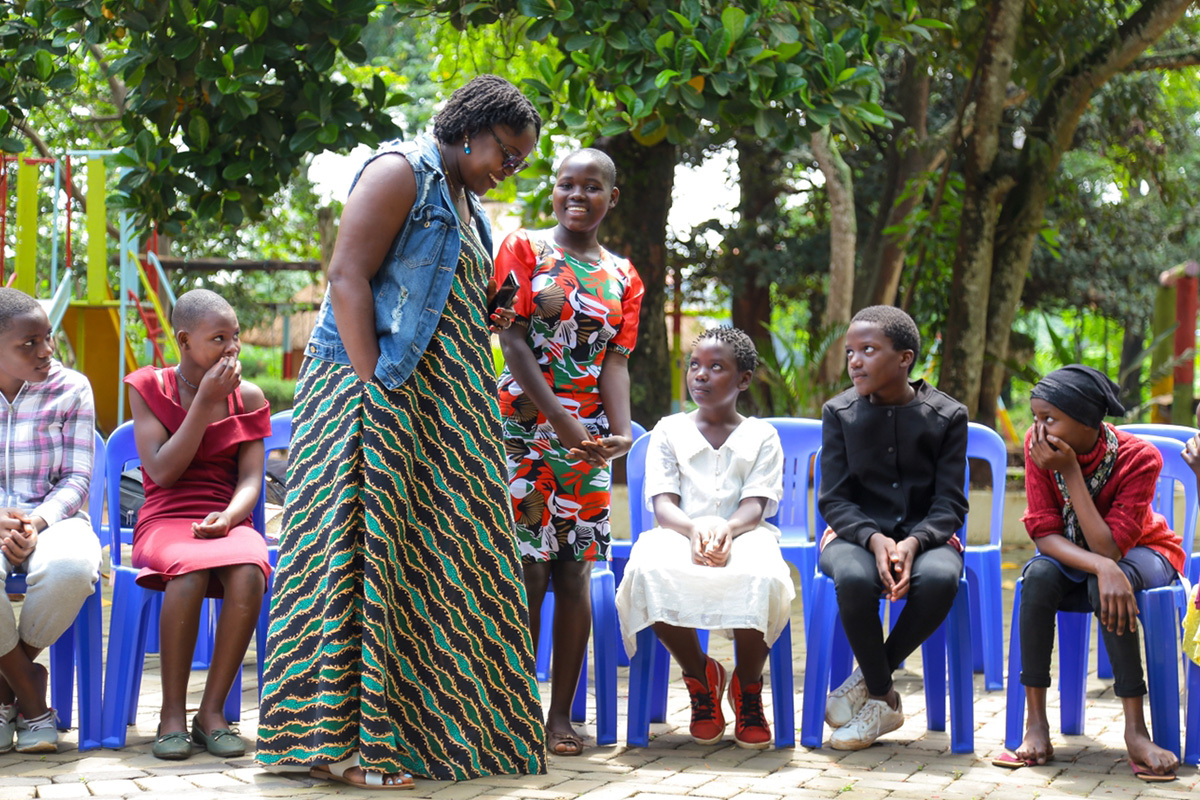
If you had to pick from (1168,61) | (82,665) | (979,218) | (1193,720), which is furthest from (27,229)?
(1168,61)

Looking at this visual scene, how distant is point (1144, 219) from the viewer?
52.3ft

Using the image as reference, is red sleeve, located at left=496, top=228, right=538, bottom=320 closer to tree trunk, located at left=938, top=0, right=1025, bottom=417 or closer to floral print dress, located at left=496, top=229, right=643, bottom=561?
floral print dress, located at left=496, top=229, right=643, bottom=561

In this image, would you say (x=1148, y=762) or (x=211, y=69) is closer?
(x=1148, y=762)

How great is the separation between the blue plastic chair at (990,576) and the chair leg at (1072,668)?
26.0 inches

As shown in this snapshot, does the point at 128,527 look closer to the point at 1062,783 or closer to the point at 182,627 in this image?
the point at 182,627

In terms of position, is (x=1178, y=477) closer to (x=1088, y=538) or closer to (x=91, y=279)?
(x=1088, y=538)

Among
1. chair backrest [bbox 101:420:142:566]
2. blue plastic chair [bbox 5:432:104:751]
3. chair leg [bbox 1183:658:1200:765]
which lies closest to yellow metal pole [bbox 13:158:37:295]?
chair backrest [bbox 101:420:142:566]

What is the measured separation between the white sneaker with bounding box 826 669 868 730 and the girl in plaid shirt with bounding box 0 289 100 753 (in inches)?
94.1

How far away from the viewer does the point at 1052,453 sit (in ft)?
12.3

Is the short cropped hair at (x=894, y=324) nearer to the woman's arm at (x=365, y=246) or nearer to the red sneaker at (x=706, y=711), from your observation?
the red sneaker at (x=706, y=711)

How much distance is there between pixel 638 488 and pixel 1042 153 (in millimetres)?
5269

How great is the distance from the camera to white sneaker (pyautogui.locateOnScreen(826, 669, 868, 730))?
3938mm

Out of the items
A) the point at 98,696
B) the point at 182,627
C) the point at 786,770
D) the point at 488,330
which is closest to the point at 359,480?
the point at 488,330

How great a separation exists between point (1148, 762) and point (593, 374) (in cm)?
205
